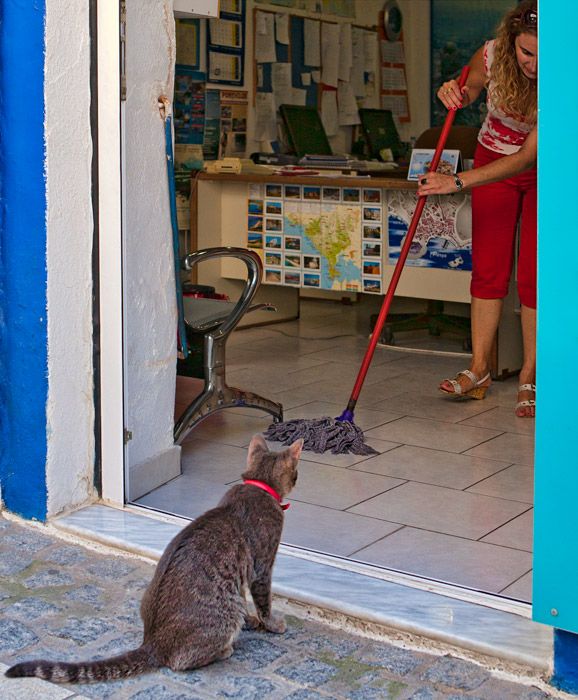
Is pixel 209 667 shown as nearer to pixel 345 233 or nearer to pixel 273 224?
pixel 345 233

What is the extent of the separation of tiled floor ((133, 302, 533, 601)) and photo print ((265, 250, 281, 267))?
0.58m

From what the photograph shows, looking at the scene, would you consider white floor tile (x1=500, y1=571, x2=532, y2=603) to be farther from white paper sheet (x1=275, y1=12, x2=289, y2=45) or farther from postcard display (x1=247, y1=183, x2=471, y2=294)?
white paper sheet (x1=275, y1=12, x2=289, y2=45)

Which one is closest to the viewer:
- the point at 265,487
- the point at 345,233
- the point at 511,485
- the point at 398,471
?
the point at 265,487

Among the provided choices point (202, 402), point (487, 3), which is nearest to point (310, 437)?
point (202, 402)

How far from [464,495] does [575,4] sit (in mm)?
1758

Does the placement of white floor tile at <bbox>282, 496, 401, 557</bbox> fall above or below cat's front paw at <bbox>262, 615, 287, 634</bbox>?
above

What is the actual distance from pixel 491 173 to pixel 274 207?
1906 mm

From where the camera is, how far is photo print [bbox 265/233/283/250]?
5.94m

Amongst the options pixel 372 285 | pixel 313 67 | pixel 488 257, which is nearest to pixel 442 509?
pixel 488 257

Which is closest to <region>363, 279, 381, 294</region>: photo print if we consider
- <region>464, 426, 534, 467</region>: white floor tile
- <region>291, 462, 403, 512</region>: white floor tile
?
<region>464, 426, 534, 467</region>: white floor tile

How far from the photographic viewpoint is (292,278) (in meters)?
5.92

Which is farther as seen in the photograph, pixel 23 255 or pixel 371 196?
pixel 371 196

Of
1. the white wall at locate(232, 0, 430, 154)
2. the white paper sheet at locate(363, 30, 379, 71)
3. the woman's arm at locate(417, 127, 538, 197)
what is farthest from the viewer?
the white wall at locate(232, 0, 430, 154)

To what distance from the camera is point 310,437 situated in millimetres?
4000
